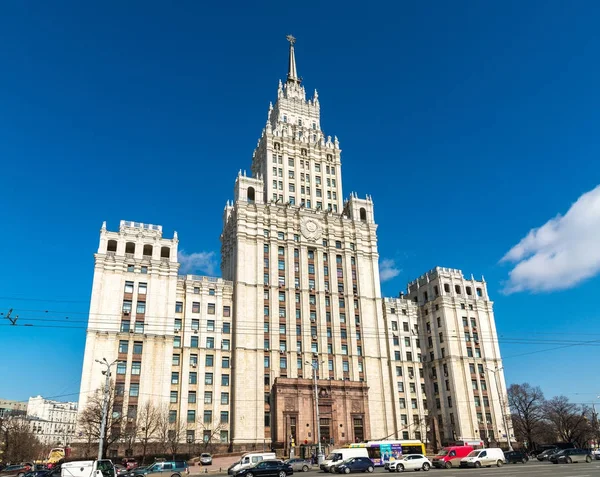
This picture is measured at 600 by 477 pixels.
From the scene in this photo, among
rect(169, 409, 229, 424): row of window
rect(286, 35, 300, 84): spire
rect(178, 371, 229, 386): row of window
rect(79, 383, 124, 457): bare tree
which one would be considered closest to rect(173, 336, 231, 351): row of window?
rect(178, 371, 229, 386): row of window

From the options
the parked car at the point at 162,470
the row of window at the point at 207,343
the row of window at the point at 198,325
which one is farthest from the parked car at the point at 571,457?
the row of window at the point at 198,325

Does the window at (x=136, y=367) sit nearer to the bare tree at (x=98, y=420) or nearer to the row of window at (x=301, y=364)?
the bare tree at (x=98, y=420)

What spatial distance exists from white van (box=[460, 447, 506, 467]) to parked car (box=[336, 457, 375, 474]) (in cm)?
1301

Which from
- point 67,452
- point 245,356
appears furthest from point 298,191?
point 67,452

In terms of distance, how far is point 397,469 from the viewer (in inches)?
2002

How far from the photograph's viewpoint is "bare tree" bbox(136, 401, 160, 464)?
71.9 metres

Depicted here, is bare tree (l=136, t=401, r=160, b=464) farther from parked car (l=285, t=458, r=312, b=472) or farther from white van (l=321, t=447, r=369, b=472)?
white van (l=321, t=447, r=369, b=472)

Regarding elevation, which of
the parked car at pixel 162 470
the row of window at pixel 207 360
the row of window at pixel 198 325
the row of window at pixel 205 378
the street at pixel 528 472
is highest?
the row of window at pixel 198 325

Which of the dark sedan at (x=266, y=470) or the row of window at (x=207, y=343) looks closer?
the dark sedan at (x=266, y=470)

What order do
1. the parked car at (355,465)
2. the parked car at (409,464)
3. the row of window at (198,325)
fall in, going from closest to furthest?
the parked car at (355,465), the parked car at (409,464), the row of window at (198,325)

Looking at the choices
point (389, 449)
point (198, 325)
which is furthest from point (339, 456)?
point (198, 325)

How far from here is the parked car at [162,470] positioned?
44747 millimetres

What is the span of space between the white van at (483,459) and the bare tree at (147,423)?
147ft

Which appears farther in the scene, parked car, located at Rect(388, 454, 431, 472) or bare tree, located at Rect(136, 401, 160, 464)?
bare tree, located at Rect(136, 401, 160, 464)
